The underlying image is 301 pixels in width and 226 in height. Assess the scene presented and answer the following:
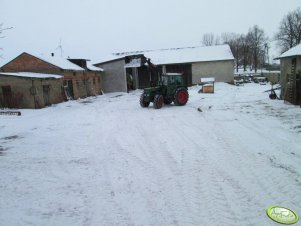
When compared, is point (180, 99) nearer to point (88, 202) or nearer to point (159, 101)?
point (159, 101)

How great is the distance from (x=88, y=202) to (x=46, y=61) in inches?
874

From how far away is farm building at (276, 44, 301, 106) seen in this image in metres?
14.7

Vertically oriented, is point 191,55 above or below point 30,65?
above

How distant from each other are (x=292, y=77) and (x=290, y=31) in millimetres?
38490

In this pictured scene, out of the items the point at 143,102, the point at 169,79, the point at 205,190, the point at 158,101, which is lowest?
the point at 205,190

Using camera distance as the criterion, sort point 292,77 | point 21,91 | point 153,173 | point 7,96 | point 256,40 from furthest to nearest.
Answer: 1. point 256,40
2. point 7,96
3. point 21,91
4. point 292,77
5. point 153,173

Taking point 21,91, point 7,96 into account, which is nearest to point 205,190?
point 21,91

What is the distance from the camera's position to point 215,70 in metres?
35.5

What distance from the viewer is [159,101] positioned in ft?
53.4

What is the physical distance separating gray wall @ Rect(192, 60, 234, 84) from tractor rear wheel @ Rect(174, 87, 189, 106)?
19.0 m

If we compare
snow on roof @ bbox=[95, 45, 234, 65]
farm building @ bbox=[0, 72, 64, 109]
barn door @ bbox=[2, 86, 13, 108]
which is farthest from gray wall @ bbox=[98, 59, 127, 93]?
barn door @ bbox=[2, 86, 13, 108]

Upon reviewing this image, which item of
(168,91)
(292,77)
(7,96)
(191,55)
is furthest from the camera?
(191,55)

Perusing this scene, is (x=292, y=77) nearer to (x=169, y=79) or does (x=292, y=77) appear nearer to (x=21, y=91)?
(x=169, y=79)

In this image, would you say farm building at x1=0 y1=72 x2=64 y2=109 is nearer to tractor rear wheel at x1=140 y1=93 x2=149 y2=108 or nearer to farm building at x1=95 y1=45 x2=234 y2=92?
tractor rear wheel at x1=140 y1=93 x2=149 y2=108
